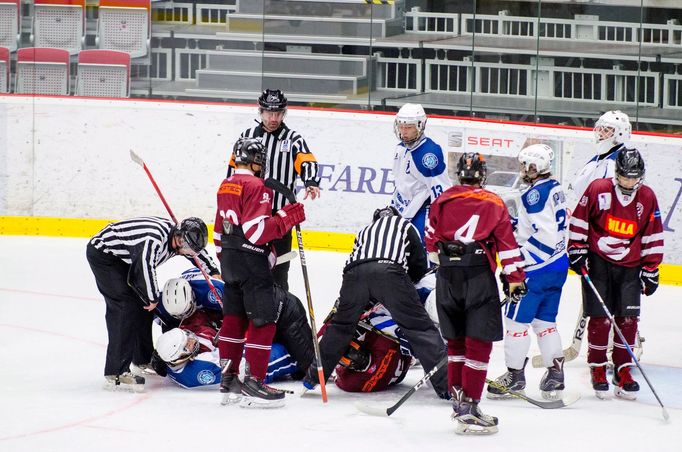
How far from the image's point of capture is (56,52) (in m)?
10.5

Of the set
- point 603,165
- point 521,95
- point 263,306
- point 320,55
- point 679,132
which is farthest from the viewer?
point 320,55

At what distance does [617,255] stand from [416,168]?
1526 millimetres

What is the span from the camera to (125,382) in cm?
570

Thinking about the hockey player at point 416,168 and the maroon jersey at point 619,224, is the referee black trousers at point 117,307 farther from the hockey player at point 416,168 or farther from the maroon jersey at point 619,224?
the maroon jersey at point 619,224

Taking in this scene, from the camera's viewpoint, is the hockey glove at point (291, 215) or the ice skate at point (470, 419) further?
the hockey glove at point (291, 215)

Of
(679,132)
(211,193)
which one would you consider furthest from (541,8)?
(211,193)

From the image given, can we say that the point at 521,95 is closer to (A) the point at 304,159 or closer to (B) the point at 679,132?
(B) the point at 679,132

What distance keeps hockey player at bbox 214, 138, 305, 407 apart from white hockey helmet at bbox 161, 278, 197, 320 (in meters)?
0.31

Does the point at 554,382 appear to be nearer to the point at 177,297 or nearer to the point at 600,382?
the point at 600,382

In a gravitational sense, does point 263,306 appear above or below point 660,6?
below

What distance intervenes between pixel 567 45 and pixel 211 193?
3099 millimetres

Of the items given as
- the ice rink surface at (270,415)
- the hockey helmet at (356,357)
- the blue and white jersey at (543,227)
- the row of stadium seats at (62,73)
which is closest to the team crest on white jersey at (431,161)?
the ice rink surface at (270,415)

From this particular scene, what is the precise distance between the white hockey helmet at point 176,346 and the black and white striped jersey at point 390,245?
816 mm

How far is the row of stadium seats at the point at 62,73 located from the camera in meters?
10.3
